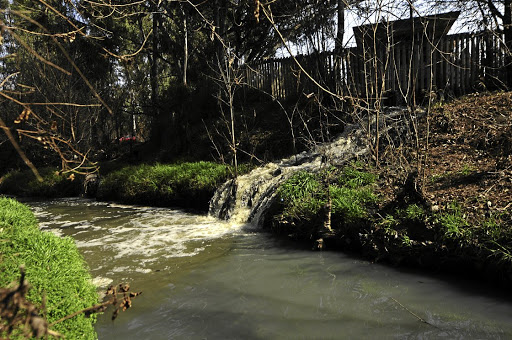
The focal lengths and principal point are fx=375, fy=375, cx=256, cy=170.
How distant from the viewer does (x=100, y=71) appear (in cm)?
→ 1731

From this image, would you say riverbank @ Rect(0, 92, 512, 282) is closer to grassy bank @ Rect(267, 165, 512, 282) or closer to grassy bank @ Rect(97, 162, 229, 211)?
grassy bank @ Rect(267, 165, 512, 282)

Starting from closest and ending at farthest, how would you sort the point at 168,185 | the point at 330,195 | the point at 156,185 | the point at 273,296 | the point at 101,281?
the point at 273,296, the point at 101,281, the point at 330,195, the point at 168,185, the point at 156,185

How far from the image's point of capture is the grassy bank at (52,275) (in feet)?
9.46

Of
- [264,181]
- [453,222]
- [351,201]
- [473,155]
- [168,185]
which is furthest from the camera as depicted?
[168,185]

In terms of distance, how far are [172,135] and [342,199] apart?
997cm

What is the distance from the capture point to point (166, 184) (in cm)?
1109

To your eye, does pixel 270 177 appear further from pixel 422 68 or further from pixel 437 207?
pixel 422 68

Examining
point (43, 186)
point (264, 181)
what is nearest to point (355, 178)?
point (264, 181)

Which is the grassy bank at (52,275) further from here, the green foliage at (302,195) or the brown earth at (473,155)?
the brown earth at (473,155)

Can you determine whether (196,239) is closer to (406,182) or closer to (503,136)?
(406,182)

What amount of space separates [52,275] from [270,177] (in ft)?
21.5

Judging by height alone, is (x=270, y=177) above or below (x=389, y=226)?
above

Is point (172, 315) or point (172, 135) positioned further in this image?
point (172, 135)

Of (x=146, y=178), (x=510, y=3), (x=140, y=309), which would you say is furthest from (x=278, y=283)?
(x=510, y=3)
